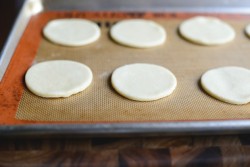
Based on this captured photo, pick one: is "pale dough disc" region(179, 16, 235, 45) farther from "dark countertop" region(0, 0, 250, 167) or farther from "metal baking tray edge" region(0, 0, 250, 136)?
"dark countertop" region(0, 0, 250, 167)

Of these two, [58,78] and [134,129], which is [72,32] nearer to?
[58,78]

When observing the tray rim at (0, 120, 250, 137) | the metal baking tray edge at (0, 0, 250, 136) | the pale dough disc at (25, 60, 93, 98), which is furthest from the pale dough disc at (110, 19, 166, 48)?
the tray rim at (0, 120, 250, 137)

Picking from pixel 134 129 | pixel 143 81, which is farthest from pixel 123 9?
pixel 134 129

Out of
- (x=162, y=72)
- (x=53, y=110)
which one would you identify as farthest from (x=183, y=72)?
(x=53, y=110)

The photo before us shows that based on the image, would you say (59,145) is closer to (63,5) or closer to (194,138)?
(194,138)

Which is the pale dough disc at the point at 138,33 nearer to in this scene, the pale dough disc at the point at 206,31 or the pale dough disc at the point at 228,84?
the pale dough disc at the point at 206,31

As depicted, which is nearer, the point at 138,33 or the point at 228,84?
the point at 228,84
